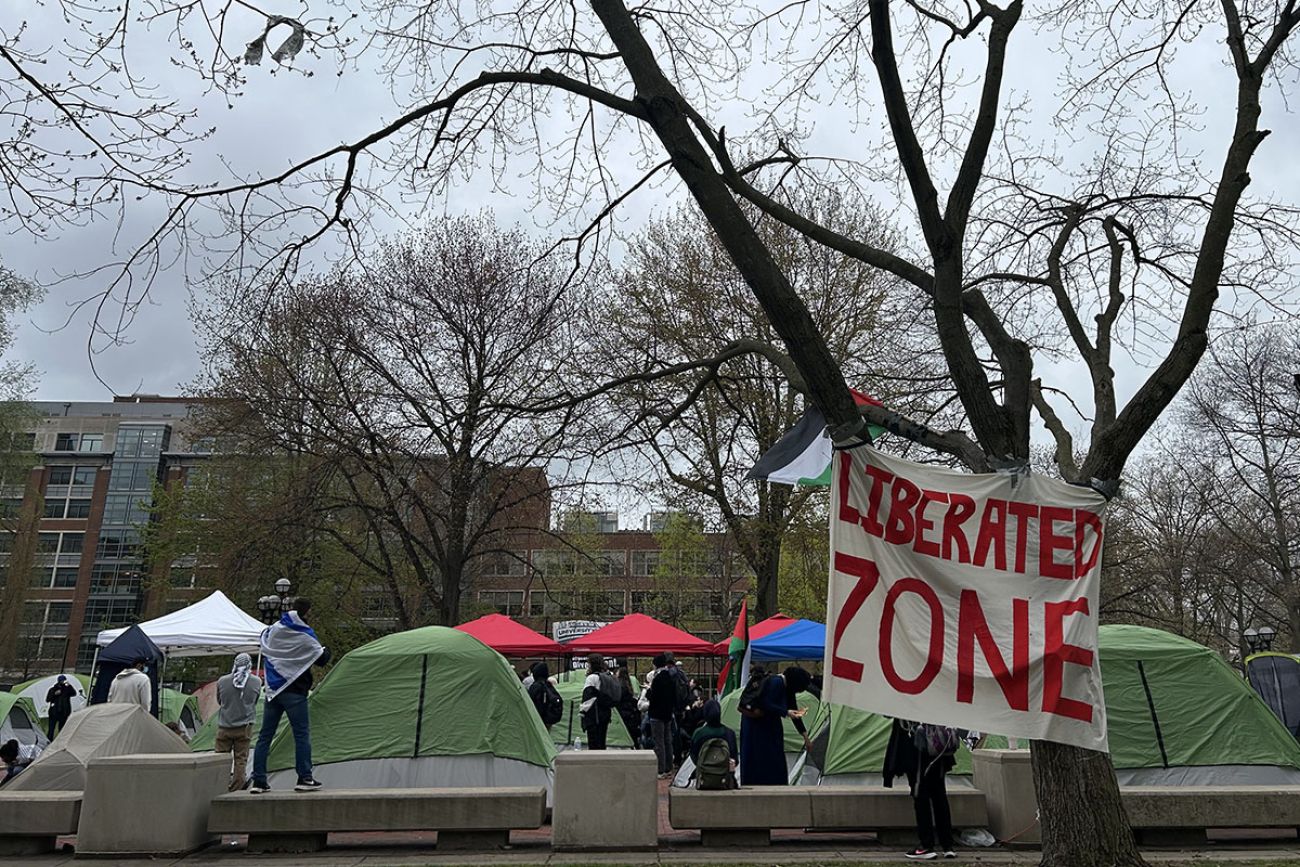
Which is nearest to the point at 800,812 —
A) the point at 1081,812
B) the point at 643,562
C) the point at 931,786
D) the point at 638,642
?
the point at 931,786

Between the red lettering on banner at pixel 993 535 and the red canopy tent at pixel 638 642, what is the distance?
15.2 metres

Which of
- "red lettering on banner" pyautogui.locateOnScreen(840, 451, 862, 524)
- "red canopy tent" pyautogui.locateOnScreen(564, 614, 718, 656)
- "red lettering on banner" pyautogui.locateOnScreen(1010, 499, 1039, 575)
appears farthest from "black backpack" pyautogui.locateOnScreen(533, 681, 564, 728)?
"red lettering on banner" pyautogui.locateOnScreen(1010, 499, 1039, 575)

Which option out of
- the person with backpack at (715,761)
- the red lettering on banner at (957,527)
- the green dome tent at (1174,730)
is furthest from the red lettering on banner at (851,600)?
the green dome tent at (1174,730)

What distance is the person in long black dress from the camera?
11203 millimetres

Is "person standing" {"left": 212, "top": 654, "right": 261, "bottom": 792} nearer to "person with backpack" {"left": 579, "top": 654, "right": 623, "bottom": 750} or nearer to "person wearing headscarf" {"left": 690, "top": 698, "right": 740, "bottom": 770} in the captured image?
"person wearing headscarf" {"left": 690, "top": 698, "right": 740, "bottom": 770}

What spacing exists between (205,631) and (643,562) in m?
52.9

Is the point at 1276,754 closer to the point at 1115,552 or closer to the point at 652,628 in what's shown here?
the point at 652,628

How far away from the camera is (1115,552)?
3503 centimetres

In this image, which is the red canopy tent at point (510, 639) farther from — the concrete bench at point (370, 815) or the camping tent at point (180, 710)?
the concrete bench at point (370, 815)

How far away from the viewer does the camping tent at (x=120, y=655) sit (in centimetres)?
1836

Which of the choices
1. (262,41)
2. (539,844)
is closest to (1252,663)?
(539,844)

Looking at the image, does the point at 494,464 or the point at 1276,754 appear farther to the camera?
the point at 494,464

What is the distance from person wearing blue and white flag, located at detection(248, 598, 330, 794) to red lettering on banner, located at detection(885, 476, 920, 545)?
6.32 meters

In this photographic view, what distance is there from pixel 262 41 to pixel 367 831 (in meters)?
7.32
